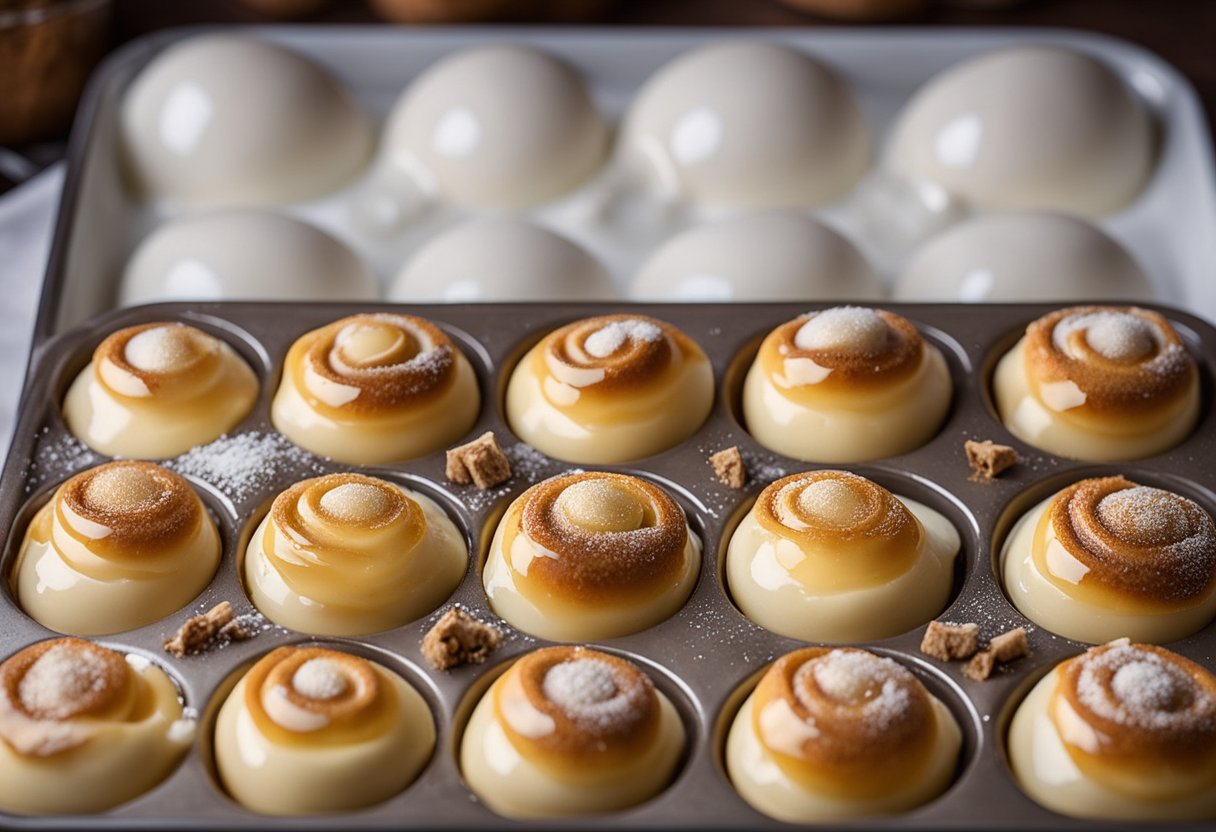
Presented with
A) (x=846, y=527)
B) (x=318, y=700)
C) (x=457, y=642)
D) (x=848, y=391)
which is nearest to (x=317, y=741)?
(x=318, y=700)

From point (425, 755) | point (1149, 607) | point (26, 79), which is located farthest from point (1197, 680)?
point (26, 79)

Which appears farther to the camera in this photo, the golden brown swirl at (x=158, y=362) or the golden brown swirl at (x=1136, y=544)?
the golden brown swirl at (x=158, y=362)

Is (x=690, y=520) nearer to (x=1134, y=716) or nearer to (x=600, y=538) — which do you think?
(x=600, y=538)

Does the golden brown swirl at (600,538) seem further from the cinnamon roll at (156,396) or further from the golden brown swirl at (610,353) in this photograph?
the cinnamon roll at (156,396)

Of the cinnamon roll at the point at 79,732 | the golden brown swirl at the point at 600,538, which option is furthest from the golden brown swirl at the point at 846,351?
the cinnamon roll at the point at 79,732

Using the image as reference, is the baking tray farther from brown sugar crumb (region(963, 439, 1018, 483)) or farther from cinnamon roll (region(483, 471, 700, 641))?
cinnamon roll (region(483, 471, 700, 641))
